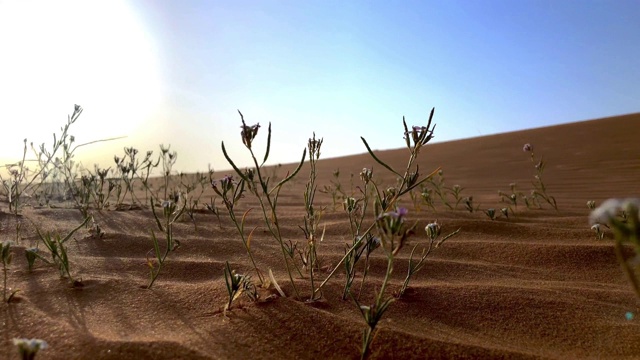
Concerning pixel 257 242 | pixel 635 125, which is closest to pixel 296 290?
pixel 257 242

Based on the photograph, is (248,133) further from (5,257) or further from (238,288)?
(5,257)

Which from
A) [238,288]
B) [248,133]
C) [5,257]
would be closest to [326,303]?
[238,288]

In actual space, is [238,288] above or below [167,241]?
below

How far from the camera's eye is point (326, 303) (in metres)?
1.48

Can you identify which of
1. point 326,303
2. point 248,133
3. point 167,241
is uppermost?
point 248,133

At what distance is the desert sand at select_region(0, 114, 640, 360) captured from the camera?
119 centimetres

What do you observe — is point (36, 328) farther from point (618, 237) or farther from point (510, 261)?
point (510, 261)

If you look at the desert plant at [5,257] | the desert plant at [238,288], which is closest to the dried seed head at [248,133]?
the desert plant at [238,288]

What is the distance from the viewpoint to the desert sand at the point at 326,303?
3.90 feet

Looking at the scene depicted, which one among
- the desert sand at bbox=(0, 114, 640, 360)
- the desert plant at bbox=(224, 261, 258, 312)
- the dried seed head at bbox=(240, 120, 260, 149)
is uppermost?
the dried seed head at bbox=(240, 120, 260, 149)

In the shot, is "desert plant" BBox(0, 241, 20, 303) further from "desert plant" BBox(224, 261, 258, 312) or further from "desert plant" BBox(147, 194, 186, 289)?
"desert plant" BBox(224, 261, 258, 312)

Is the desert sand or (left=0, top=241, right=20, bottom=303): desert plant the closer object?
the desert sand

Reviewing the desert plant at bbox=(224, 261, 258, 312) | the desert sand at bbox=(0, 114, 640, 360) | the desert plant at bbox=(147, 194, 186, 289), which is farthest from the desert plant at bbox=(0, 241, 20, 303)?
the desert plant at bbox=(224, 261, 258, 312)

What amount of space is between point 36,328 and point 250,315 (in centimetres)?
57
